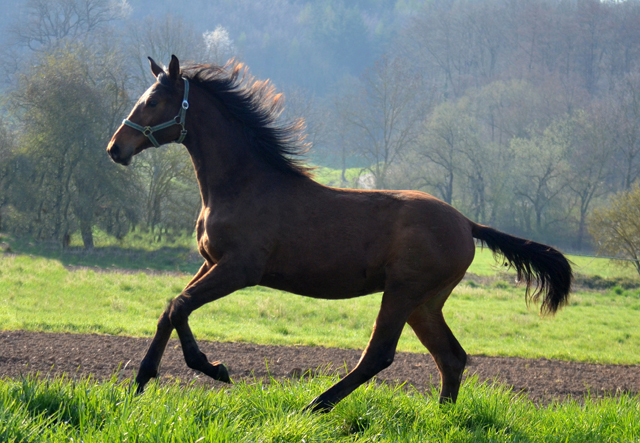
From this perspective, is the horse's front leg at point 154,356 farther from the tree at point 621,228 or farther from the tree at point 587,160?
the tree at point 587,160

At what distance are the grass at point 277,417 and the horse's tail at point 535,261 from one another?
954 millimetres

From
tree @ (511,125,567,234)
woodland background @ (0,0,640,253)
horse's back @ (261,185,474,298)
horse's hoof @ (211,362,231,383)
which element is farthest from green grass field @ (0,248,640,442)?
tree @ (511,125,567,234)

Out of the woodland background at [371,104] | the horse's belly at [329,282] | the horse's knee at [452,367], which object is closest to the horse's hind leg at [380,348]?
the horse's belly at [329,282]

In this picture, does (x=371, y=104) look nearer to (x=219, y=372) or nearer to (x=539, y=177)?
(x=539, y=177)

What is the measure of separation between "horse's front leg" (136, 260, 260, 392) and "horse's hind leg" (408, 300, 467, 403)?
55.5 inches

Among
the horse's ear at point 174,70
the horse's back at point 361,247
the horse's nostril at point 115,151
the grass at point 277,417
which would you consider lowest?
the grass at point 277,417

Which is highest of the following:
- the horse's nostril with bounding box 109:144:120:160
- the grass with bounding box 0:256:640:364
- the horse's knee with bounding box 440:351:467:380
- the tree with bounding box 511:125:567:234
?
the tree with bounding box 511:125:567:234

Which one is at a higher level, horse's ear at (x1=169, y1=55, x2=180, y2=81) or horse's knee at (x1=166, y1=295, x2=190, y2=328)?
horse's ear at (x1=169, y1=55, x2=180, y2=81)

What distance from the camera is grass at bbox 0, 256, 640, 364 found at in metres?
9.60

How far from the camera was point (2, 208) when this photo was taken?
22.4 metres

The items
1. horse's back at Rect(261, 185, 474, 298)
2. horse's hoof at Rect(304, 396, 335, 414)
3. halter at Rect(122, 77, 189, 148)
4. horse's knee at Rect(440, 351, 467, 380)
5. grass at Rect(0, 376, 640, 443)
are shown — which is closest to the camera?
grass at Rect(0, 376, 640, 443)

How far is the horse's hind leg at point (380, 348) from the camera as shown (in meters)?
3.95

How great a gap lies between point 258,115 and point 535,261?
2575 mm

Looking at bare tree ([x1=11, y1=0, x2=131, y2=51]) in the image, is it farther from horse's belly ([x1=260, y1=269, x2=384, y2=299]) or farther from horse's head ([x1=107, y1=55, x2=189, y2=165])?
horse's belly ([x1=260, y1=269, x2=384, y2=299])
